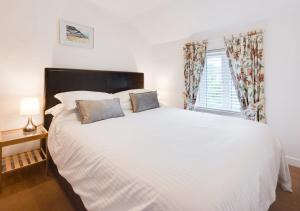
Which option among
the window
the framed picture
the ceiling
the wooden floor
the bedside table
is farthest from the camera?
the window

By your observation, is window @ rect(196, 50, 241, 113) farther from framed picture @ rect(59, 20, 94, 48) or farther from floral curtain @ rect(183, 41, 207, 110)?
framed picture @ rect(59, 20, 94, 48)

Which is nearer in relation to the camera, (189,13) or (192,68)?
(189,13)

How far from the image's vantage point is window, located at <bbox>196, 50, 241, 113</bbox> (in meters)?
3.02

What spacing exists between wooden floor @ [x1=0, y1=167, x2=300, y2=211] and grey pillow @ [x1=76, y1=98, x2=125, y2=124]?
796 mm

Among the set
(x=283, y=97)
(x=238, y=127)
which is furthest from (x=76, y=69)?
(x=283, y=97)

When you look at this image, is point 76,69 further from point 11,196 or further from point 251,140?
point 251,140

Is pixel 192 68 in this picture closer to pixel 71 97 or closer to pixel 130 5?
pixel 130 5

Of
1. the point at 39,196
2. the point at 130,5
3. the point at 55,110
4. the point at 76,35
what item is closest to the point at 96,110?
the point at 55,110

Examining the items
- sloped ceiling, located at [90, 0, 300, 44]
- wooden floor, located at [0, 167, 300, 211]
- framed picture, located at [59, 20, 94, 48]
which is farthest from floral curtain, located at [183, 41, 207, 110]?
wooden floor, located at [0, 167, 300, 211]

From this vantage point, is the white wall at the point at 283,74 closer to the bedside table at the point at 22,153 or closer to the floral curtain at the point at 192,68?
the floral curtain at the point at 192,68

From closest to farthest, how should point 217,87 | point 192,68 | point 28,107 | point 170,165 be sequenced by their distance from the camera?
point 170,165 → point 28,107 → point 217,87 → point 192,68

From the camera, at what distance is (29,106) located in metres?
2.05

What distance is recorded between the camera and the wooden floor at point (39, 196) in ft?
5.30

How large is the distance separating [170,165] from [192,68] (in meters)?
2.65
